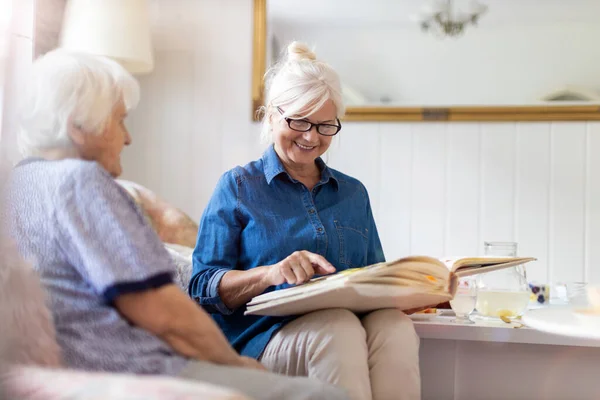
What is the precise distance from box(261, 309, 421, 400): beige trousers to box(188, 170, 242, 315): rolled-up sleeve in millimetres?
132

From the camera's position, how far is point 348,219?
1.18m

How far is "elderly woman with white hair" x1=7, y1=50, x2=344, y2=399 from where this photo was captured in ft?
1.92

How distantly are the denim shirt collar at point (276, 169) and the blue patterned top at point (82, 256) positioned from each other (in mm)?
573

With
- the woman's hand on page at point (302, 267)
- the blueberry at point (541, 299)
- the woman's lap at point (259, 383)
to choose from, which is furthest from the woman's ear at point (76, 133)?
the blueberry at point (541, 299)

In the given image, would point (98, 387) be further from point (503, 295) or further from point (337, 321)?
point (503, 295)

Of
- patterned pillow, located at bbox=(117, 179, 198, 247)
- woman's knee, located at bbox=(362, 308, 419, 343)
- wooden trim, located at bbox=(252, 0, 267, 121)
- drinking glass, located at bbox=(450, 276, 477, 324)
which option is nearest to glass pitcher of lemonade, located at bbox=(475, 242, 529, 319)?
drinking glass, located at bbox=(450, 276, 477, 324)

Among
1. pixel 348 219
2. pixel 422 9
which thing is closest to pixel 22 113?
pixel 348 219

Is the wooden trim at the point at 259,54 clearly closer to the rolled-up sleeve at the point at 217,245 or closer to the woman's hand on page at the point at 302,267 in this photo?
the rolled-up sleeve at the point at 217,245

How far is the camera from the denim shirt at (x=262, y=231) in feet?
3.48

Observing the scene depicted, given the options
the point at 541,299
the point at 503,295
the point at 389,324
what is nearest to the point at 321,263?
the point at 389,324

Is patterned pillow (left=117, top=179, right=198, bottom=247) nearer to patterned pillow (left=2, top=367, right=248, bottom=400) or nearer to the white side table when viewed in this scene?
the white side table

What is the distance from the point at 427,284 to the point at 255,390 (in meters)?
0.33

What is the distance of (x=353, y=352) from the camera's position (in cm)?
89

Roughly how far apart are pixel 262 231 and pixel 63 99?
1.77 ft
